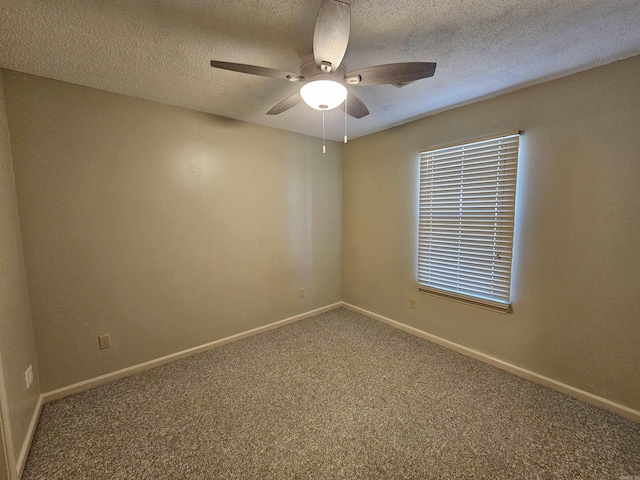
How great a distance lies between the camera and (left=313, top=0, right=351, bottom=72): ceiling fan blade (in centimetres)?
102

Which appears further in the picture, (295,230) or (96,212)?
(295,230)

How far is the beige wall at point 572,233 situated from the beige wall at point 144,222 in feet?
6.21

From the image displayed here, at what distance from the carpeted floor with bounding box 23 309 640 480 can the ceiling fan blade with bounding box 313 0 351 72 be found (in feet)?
7.06

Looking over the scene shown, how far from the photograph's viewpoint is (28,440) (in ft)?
4.96

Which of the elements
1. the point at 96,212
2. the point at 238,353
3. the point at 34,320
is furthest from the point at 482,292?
the point at 34,320

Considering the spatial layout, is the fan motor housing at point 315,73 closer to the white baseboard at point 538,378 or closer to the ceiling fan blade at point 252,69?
the ceiling fan blade at point 252,69

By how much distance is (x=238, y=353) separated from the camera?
2561 millimetres

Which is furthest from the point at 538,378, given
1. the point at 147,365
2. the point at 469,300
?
the point at 147,365

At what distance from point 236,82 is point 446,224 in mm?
2287

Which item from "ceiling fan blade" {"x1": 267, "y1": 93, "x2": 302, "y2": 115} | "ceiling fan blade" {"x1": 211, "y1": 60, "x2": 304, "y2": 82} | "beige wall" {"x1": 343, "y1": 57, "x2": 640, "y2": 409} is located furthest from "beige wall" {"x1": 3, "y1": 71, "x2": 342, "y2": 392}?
"beige wall" {"x1": 343, "y1": 57, "x2": 640, "y2": 409}

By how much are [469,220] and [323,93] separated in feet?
6.00

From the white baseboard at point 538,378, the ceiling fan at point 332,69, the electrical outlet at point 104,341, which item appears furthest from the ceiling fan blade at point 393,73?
the electrical outlet at point 104,341

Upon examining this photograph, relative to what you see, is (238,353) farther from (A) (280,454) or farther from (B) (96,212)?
(B) (96,212)

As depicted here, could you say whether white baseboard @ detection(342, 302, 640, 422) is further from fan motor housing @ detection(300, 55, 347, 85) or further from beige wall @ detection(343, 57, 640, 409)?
fan motor housing @ detection(300, 55, 347, 85)
